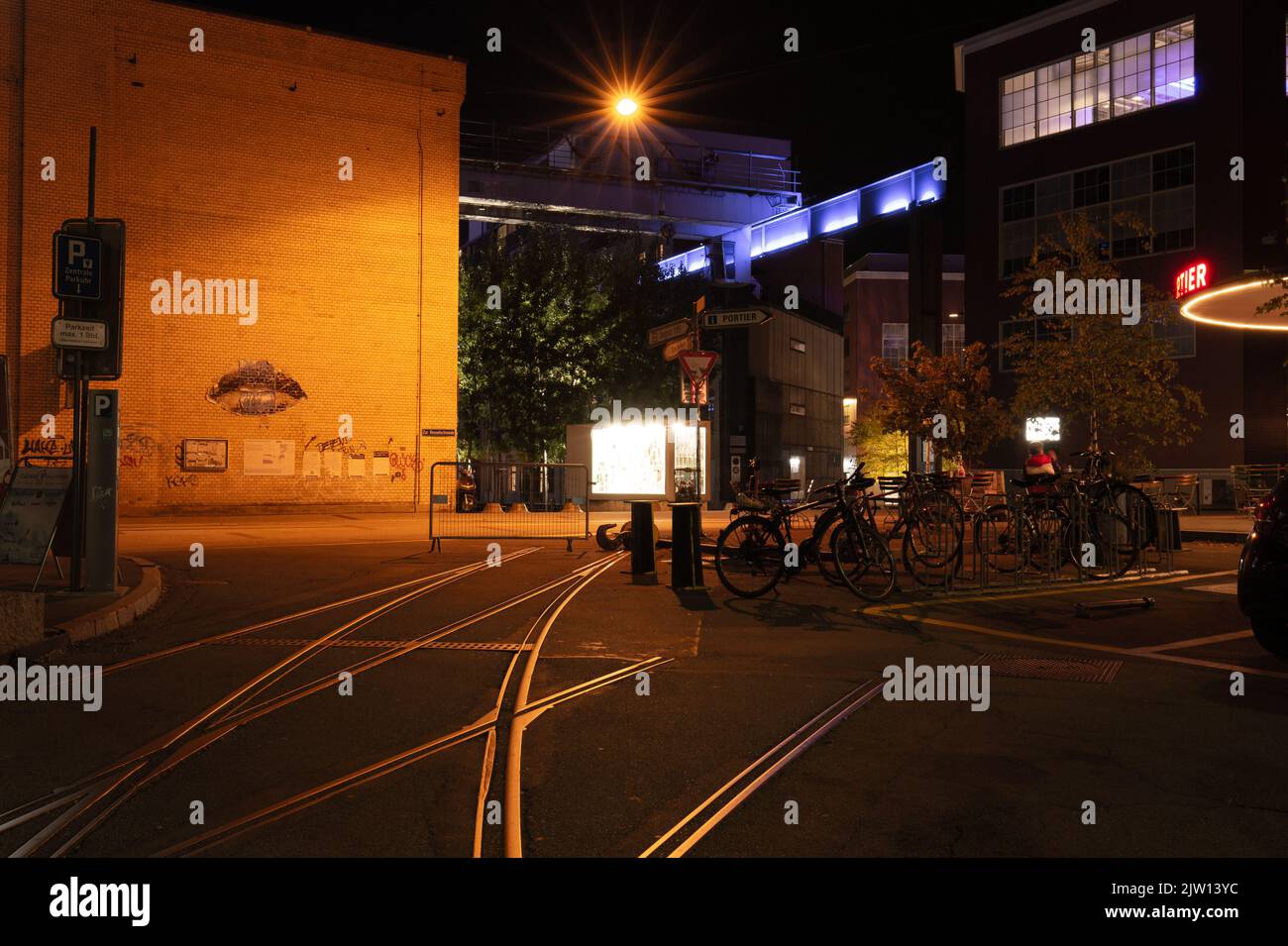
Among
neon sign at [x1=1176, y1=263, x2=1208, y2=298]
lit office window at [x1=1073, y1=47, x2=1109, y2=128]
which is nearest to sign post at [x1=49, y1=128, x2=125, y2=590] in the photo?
neon sign at [x1=1176, y1=263, x2=1208, y2=298]

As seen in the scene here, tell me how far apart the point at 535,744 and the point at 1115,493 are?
391 inches

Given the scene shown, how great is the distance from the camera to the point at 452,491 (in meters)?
29.8

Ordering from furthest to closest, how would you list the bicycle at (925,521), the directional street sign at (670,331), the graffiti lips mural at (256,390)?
the graffiti lips mural at (256,390), the directional street sign at (670,331), the bicycle at (925,521)

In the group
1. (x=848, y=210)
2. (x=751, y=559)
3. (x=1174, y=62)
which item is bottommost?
(x=751, y=559)

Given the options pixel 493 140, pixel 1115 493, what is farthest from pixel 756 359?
pixel 1115 493

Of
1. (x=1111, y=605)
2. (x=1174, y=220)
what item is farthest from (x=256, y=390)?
(x=1174, y=220)

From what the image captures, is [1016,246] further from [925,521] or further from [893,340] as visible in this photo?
[925,521]

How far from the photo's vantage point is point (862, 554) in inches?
428

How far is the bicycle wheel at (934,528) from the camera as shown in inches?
448

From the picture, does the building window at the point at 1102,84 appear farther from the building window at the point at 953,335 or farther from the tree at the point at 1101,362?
the building window at the point at 953,335

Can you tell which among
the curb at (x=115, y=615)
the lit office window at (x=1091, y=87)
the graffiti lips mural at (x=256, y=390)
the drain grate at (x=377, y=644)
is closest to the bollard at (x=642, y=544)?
the drain grate at (x=377, y=644)

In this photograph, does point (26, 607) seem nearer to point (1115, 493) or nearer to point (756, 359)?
point (1115, 493)

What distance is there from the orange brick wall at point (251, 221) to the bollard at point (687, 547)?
19698 millimetres

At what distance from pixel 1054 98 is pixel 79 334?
129ft
